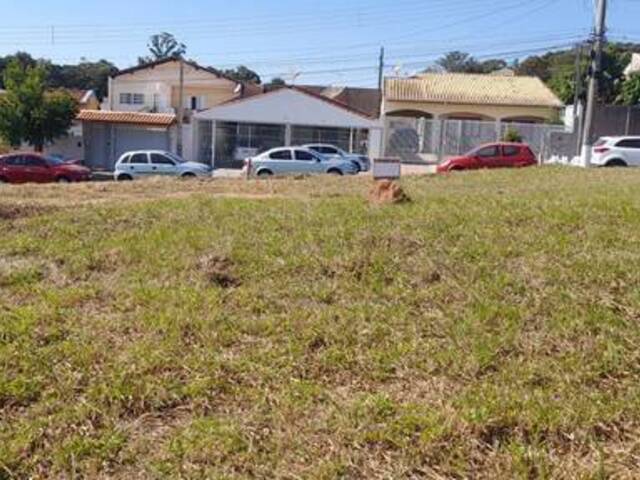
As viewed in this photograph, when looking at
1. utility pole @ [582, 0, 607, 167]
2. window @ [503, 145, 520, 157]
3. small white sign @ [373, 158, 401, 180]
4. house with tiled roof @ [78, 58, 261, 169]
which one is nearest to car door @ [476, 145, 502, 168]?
window @ [503, 145, 520, 157]

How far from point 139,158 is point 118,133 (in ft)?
62.5

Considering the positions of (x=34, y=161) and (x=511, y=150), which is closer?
(x=511, y=150)

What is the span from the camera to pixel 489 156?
26.7 meters

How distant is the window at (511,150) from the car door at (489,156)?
0.25m

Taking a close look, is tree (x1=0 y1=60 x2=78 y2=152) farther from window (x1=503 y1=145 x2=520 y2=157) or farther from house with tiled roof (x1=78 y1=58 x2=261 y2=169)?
window (x1=503 y1=145 x2=520 y2=157)

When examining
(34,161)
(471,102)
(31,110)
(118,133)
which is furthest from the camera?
(471,102)

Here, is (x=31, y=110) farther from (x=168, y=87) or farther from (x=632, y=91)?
(x=632, y=91)

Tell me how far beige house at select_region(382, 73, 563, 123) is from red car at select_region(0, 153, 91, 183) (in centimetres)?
2528

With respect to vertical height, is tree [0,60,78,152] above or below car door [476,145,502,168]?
above

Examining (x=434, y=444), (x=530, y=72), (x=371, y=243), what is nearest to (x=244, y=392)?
(x=434, y=444)

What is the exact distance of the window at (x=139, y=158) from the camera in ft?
90.6

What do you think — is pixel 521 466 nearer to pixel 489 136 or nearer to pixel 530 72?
pixel 489 136

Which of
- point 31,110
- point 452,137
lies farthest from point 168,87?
point 452,137

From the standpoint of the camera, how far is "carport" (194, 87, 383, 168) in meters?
43.1
